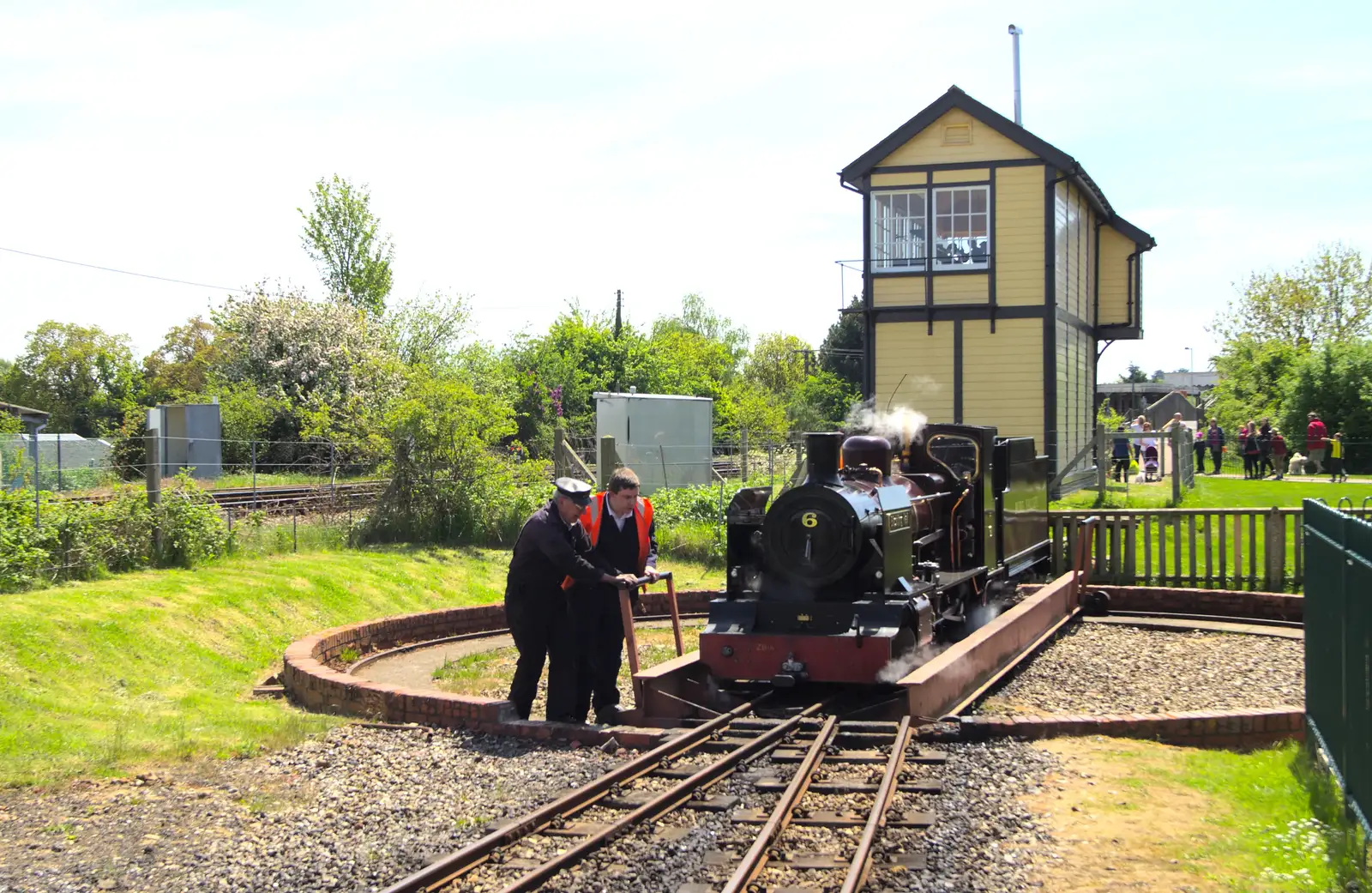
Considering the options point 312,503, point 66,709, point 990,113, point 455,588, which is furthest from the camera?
point 990,113

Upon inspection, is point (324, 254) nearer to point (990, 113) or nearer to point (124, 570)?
point (990, 113)

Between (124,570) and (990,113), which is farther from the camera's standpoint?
(990,113)

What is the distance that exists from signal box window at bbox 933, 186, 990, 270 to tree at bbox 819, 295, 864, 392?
35.0m

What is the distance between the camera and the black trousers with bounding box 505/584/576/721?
8.48 meters

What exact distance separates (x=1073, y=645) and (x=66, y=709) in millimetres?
9280

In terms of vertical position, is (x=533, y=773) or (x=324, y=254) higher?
(x=324, y=254)

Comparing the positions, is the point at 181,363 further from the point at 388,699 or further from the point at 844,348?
the point at 388,699

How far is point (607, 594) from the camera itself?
880cm

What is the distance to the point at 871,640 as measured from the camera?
880 cm

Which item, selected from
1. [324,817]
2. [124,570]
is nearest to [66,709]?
[324,817]

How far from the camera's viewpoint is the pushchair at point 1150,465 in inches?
→ 1003

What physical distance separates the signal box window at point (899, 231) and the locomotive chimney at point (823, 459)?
44.7 ft

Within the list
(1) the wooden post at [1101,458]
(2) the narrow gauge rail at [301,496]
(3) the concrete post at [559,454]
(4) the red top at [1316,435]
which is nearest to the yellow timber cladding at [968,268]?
(1) the wooden post at [1101,458]

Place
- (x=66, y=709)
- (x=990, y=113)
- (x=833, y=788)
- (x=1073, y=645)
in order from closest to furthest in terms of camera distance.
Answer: (x=833, y=788) → (x=66, y=709) → (x=1073, y=645) → (x=990, y=113)
